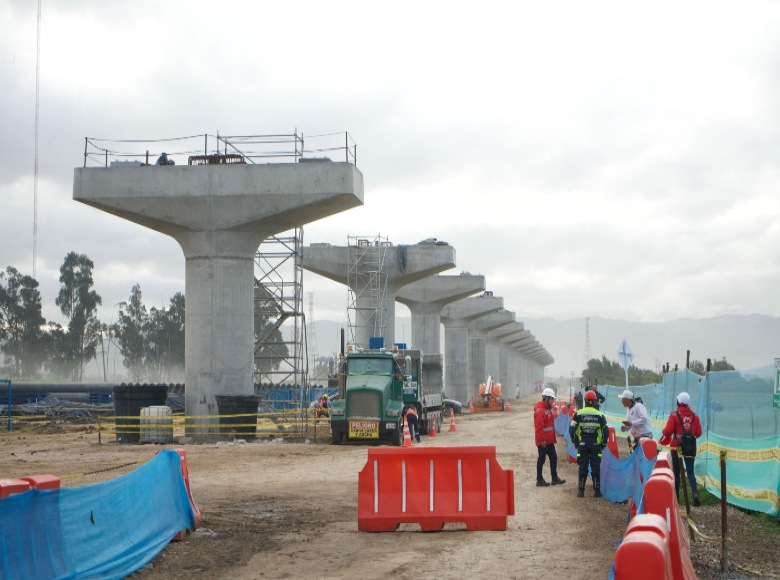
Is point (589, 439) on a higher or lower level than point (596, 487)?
higher

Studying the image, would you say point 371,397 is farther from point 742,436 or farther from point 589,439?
point 742,436

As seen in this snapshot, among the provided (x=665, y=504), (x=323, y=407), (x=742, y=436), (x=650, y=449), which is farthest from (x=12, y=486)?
(x=323, y=407)

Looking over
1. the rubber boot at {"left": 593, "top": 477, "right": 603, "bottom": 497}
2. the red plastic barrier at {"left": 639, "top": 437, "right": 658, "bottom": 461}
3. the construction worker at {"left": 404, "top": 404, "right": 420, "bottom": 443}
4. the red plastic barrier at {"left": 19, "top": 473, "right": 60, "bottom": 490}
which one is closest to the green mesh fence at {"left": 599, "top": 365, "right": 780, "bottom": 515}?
the rubber boot at {"left": 593, "top": 477, "right": 603, "bottom": 497}

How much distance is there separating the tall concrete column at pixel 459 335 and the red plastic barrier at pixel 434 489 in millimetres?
64512

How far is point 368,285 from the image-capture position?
5341 cm

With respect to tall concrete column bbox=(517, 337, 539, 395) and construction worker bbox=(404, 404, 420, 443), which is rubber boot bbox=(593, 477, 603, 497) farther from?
tall concrete column bbox=(517, 337, 539, 395)

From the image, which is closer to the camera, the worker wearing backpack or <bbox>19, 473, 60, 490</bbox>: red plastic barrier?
<bbox>19, 473, 60, 490</bbox>: red plastic barrier

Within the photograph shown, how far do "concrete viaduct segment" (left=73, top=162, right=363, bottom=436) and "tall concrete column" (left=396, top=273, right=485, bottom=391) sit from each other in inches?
1419

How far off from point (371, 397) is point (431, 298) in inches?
1517

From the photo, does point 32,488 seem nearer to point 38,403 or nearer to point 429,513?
point 429,513

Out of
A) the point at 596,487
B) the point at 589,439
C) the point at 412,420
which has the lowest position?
the point at 596,487

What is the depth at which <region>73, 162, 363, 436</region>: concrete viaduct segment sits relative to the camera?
2992cm

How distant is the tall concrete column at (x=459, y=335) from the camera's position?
77375mm

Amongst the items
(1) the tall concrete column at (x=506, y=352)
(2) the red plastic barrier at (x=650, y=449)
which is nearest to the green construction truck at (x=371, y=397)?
(2) the red plastic barrier at (x=650, y=449)
